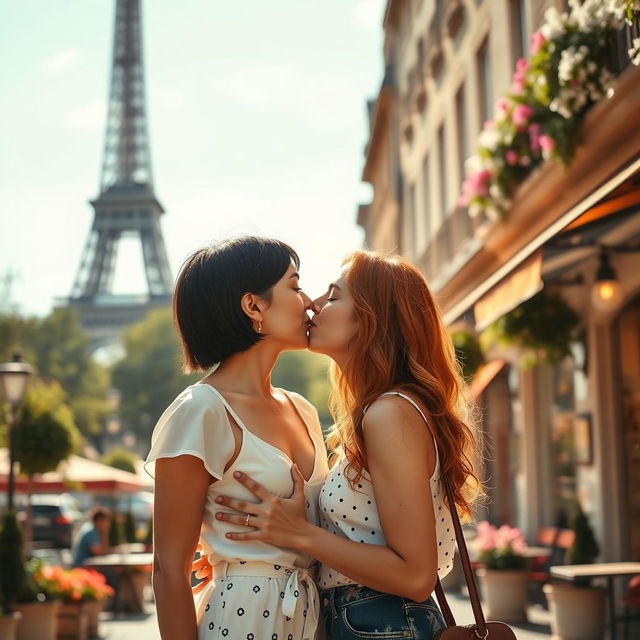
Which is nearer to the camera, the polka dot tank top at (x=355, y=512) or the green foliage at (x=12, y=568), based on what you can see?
the polka dot tank top at (x=355, y=512)

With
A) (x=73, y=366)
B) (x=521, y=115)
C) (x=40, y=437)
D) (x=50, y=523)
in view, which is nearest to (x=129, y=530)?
(x=40, y=437)

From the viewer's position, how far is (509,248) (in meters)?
12.9

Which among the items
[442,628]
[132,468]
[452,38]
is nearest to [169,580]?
[442,628]

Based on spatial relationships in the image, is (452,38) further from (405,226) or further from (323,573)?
(323,573)

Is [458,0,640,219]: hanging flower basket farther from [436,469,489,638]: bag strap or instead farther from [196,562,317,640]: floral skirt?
[196,562,317,640]: floral skirt

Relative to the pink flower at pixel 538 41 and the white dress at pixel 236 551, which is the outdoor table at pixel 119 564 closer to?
the pink flower at pixel 538 41

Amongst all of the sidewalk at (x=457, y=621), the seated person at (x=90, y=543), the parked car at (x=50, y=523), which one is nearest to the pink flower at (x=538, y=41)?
the sidewalk at (x=457, y=621)

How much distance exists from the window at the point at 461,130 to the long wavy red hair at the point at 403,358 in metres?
16.1

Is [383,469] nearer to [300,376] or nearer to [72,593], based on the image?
[72,593]

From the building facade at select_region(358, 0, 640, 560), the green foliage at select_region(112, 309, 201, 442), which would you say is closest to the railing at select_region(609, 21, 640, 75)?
the building facade at select_region(358, 0, 640, 560)

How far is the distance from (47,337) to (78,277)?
1414cm

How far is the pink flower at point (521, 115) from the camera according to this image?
1000 cm

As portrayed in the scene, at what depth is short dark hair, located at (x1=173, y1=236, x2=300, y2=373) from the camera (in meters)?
3.12

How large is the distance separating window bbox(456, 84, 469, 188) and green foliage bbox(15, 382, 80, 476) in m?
8.53
